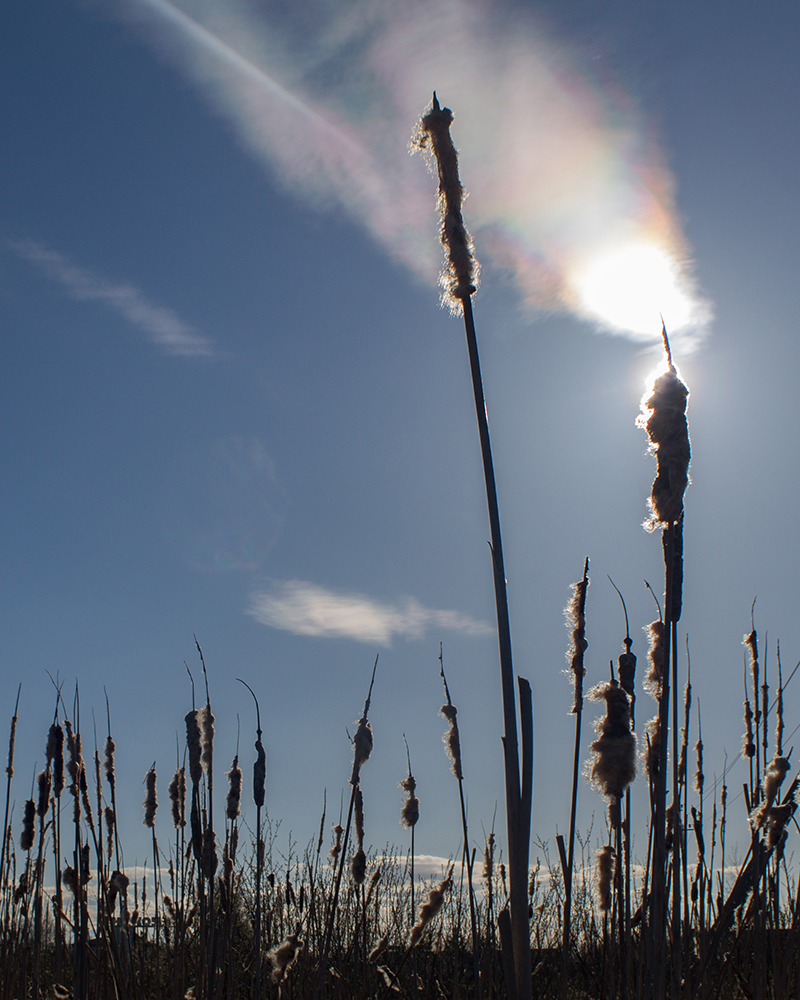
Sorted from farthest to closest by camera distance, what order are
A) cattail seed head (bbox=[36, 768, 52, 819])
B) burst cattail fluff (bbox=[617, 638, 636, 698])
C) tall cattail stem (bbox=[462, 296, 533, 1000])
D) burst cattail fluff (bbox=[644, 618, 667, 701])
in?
cattail seed head (bbox=[36, 768, 52, 819])
burst cattail fluff (bbox=[644, 618, 667, 701])
burst cattail fluff (bbox=[617, 638, 636, 698])
tall cattail stem (bbox=[462, 296, 533, 1000])

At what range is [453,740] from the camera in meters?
2.80

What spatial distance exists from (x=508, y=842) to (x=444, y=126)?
52.5 inches

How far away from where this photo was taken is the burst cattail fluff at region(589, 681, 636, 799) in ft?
5.40

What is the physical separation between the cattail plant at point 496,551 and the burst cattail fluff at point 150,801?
3193 millimetres

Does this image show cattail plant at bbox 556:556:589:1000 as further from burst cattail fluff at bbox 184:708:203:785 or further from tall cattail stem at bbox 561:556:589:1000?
burst cattail fluff at bbox 184:708:203:785

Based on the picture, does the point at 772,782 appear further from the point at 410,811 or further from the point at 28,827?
the point at 28,827

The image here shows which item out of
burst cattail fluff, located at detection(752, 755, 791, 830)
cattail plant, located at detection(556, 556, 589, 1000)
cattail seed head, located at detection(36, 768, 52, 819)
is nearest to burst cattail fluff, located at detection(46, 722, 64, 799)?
cattail seed head, located at detection(36, 768, 52, 819)

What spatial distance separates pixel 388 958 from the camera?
8.34 metres

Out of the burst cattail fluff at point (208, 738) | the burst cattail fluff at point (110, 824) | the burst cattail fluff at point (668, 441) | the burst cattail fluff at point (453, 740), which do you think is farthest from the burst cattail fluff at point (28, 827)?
the burst cattail fluff at point (668, 441)

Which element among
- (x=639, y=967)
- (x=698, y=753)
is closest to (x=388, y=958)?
(x=698, y=753)

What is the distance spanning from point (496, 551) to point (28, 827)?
13.0 ft

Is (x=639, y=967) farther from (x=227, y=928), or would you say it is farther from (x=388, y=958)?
(x=388, y=958)

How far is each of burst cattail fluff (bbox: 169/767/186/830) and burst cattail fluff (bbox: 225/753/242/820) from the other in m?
0.38

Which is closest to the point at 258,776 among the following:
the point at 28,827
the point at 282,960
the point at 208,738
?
the point at 208,738
